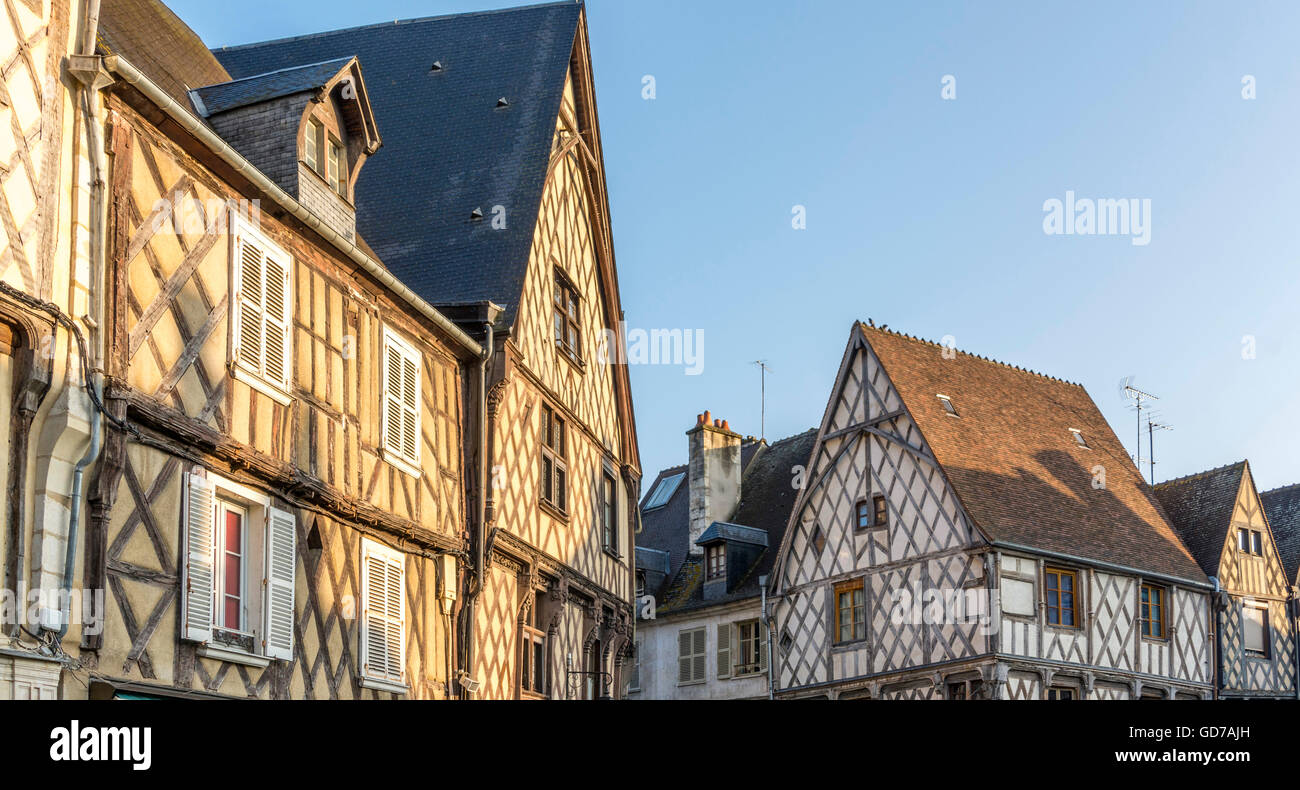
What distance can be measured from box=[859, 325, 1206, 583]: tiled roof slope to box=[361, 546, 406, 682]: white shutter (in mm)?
13535

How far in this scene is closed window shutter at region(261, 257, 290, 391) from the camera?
11.5 meters

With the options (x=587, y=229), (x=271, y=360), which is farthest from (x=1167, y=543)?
(x=271, y=360)

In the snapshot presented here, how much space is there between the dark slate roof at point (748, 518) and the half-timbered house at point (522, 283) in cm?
1086

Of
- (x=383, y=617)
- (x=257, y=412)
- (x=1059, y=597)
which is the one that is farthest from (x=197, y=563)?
(x=1059, y=597)

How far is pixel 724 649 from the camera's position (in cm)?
3100

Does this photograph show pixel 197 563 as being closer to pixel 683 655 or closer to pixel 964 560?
pixel 964 560

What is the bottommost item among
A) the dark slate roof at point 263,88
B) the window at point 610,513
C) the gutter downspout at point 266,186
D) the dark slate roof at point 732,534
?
the window at point 610,513

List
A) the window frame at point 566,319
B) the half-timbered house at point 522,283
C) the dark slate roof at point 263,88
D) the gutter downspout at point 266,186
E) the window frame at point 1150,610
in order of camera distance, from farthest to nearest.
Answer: the window frame at point 1150,610
the window frame at point 566,319
the half-timbered house at point 522,283
the dark slate roof at point 263,88
the gutter downspout at point 266,186

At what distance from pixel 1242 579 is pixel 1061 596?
17.8 feet

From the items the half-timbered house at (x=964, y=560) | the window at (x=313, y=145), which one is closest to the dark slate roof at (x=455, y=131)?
the window at (x=313, y=145)

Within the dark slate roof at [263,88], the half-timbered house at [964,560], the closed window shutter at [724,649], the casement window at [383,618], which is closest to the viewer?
the casement window at [383,618]

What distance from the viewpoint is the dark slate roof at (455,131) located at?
16938 millimetres

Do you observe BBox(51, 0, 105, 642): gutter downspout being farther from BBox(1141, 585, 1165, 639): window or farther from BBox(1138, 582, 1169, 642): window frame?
BBox(1141, 585, 1165, 639): window

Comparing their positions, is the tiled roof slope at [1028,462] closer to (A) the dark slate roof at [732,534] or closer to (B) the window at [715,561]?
(A) the dark slate roof at [732,534]
